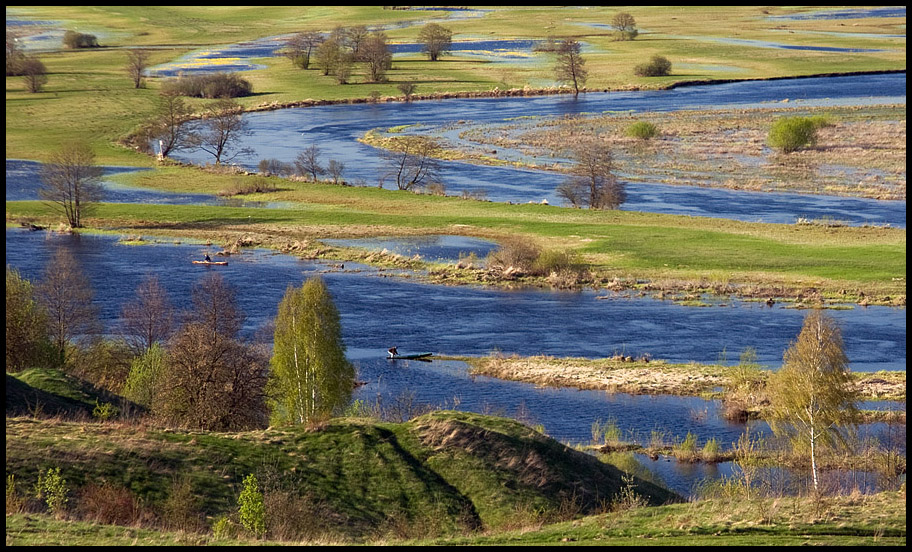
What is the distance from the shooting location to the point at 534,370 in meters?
49.5

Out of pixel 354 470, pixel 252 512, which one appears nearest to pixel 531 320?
pixel 354 470

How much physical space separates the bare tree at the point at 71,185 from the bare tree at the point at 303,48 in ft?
319

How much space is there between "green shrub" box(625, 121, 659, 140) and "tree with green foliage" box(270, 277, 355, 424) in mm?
83596

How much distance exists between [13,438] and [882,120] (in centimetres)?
11295

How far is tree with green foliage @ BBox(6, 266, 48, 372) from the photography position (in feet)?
131

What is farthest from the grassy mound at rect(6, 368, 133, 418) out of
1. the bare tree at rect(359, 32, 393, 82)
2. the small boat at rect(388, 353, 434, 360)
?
the bare tree at rect(359, 32, 393, 82)

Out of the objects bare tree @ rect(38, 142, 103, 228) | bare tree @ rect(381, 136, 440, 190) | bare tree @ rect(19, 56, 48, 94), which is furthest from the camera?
bare tree @ rect(19, 56, 48, 94)

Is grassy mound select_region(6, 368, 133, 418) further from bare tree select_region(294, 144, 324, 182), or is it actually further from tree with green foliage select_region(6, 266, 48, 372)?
bare tree select_region(294, 144, 324, 182)

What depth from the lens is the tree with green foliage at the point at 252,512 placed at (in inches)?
939

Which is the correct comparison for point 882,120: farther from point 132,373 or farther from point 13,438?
point 13,438

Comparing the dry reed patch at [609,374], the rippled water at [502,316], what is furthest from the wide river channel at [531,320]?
the dry reed patch at [609,374]

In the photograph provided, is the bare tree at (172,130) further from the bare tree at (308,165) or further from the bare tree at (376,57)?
the bare tree at (376,57)

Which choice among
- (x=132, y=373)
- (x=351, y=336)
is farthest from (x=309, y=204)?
(x=132, y=373)

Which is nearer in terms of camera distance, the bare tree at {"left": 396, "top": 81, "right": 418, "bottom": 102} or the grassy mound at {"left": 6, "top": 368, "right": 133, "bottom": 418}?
the grassy mound at {"left": 6, "top": 368, "right": 133, "bottom": 418}
